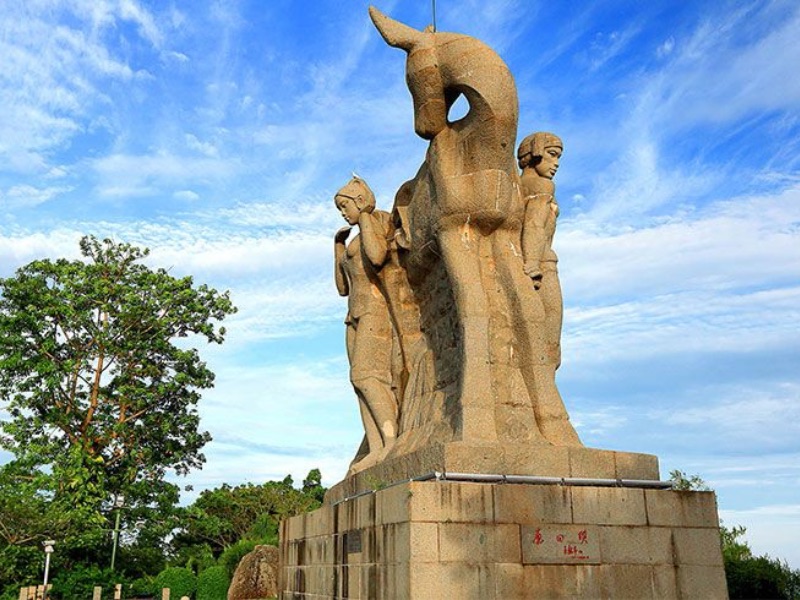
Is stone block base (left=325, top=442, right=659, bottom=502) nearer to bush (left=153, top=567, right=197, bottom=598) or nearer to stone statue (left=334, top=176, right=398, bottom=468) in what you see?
stone statue (left=334, top=176, right=398, bottom=468)

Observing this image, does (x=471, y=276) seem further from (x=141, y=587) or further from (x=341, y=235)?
(x=141, y=587)

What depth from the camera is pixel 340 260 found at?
10383 mm

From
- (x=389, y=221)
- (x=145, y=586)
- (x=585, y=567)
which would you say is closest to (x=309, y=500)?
(x=145, y=586)

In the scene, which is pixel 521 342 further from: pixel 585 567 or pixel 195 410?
pixel 195 410

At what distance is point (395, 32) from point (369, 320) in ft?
10.6

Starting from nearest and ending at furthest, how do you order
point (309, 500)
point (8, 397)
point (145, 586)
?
point (8, 397), point (145, 586), point (309, 500)

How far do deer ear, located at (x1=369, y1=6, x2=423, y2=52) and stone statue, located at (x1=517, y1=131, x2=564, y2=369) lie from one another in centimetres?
167

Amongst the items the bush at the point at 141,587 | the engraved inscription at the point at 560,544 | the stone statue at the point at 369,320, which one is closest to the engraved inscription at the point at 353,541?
the stone statue at the point at 369,320

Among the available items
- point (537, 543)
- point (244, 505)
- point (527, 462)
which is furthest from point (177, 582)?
point (537, 543)

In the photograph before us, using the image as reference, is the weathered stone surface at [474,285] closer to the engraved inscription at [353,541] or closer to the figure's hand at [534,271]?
the figure's hand at [534,271]

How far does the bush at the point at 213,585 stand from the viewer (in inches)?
972

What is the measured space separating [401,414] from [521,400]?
5.85 ft

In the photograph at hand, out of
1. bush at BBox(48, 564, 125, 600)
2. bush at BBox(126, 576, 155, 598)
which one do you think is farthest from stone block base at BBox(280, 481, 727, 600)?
bush at BBox(126, 576, 155, 598)

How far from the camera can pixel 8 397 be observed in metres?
23.0
